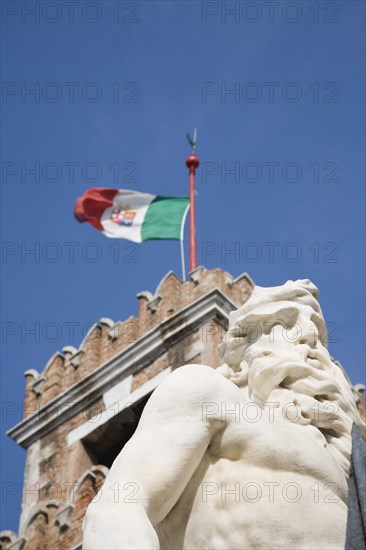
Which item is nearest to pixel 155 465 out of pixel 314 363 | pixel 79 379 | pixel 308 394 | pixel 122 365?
pixel 308 394

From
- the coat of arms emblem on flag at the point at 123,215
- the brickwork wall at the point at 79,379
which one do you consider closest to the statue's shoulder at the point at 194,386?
the brickwork wall at the point at 79,379

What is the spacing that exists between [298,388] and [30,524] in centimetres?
1922

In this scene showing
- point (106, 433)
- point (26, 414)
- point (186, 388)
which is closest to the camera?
point (186, 388)

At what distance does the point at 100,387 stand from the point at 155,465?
21808mm

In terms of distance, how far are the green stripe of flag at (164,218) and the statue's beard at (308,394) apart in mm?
22475

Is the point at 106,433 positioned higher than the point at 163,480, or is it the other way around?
the point at 106,433

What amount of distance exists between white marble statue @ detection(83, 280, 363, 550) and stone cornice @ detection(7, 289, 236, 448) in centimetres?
1953

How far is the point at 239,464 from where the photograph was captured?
4.38m

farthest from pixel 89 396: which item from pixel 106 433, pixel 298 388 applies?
pixel 298 388

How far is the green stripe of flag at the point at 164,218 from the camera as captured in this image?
27.4m

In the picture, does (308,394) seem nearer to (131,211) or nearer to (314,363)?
(314,363)

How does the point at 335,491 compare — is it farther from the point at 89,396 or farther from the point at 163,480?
the point at 89,396

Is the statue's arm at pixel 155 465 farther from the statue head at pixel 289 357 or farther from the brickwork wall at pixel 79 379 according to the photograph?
the brickwork wall at pixel 79 379

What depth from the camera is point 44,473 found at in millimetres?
25766
